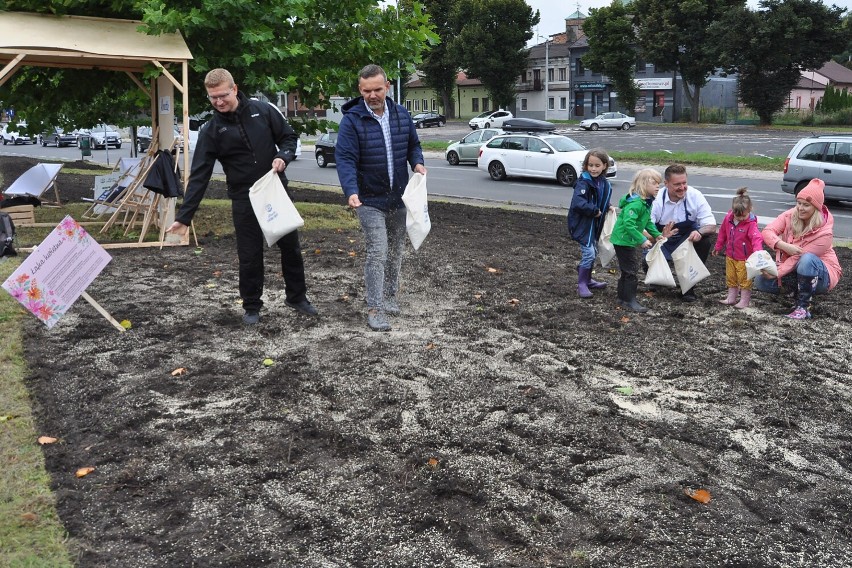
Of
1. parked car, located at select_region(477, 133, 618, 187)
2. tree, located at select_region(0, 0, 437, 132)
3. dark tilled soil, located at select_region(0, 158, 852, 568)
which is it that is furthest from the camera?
parked car, located at select_region(477, 133, 618, 187)

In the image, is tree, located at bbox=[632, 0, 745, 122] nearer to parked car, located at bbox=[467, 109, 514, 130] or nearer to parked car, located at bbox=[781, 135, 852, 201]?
parked car, located at bbox=[467, 109, 514, 130]

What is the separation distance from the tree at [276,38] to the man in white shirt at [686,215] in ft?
17.9

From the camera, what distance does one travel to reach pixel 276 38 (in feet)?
38.4

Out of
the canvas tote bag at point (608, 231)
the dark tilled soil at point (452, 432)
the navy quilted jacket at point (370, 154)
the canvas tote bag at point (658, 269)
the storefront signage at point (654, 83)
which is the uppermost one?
the storefront signage at point (654, 83)

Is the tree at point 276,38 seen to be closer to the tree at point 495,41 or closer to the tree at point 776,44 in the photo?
the tree at point 776,44

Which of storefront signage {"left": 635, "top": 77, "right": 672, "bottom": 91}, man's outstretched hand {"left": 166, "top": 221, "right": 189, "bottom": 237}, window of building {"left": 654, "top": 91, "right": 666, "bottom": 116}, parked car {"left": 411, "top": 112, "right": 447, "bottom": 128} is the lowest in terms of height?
man's outstretched hand {"left": 166, "top": 221, "right": 189, "bottom": 237}

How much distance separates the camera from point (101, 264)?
6254 mm

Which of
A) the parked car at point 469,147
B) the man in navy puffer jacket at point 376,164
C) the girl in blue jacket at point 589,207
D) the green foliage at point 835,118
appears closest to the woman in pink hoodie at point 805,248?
the girl in blue jacket at point 589,207

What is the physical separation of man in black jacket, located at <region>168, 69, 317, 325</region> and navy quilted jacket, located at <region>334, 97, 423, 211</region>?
529 millimetres

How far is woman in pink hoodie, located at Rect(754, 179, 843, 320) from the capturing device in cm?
729

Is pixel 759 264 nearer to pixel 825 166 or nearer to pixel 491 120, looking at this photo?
pixel 825 166

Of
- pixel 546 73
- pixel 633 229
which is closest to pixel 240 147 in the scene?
pixel 633 229

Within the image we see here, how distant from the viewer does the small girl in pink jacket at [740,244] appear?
7.45m

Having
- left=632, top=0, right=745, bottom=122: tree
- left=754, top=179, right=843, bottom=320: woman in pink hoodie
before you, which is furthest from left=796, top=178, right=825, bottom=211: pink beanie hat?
left=632, top=0, right=745, bottom=122: tree
